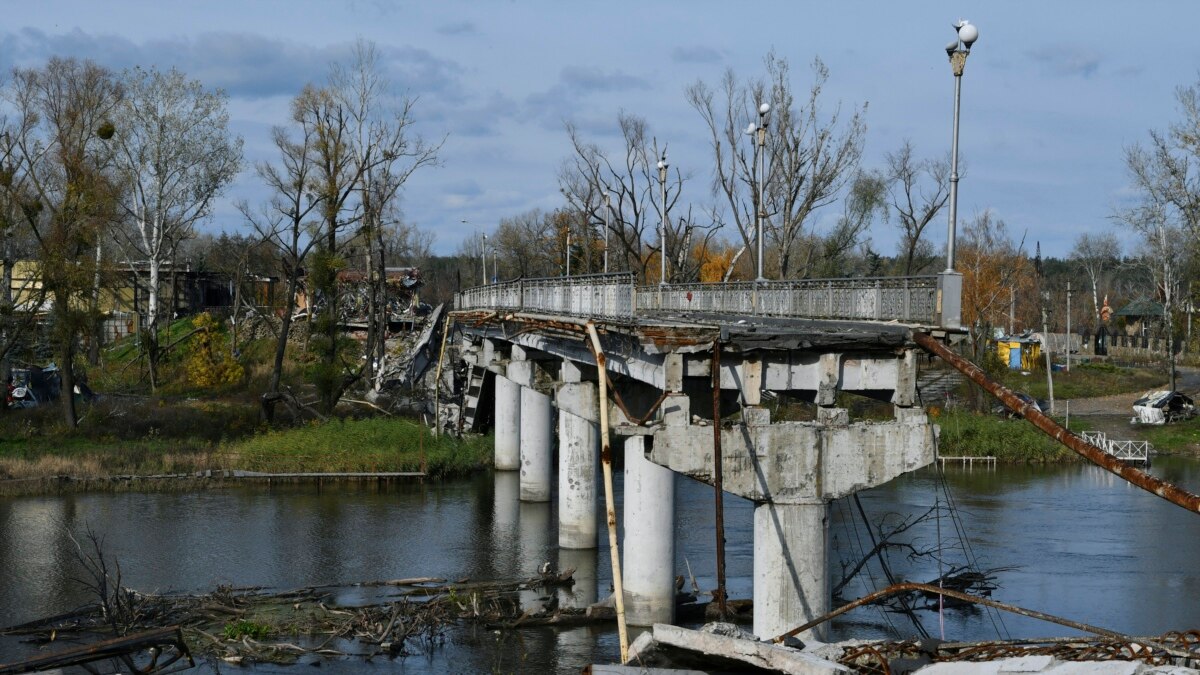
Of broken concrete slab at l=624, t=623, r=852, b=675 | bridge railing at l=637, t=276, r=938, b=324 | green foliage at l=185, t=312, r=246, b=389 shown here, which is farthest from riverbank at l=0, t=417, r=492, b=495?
broken concrete slab at l=624, t=623, r=852, b=675

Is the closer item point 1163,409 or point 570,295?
point 570,295

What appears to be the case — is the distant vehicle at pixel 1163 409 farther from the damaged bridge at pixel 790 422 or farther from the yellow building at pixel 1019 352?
the damaged bridge at pixel 790 422

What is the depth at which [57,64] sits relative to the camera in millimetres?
60906

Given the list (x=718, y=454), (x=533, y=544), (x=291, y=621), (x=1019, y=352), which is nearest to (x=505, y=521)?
(x=533, y=544)

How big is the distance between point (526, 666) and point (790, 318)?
8.23 m

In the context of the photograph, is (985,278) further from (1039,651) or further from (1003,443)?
(1039,651)

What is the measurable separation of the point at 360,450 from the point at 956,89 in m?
30.8

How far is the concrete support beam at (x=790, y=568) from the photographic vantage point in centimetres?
1700

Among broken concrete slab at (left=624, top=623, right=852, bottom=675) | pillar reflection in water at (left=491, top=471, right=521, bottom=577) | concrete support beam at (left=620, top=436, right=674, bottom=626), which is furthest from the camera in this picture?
pillar reflection in water at (left=491, top=471, right=521, bottom=577)

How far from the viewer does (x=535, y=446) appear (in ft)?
134

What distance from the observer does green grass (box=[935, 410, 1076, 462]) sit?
51.9 metres

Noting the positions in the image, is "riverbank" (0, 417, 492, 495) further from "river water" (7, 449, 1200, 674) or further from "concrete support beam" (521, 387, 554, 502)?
"concrete support beam" (521, 387, 554, 502)

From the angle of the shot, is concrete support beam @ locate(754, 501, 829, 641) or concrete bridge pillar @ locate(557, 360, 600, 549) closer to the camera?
concrete support beam @ locate(754, 501, 829, 641)

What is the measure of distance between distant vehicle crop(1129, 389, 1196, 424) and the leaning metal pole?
1919 inches
